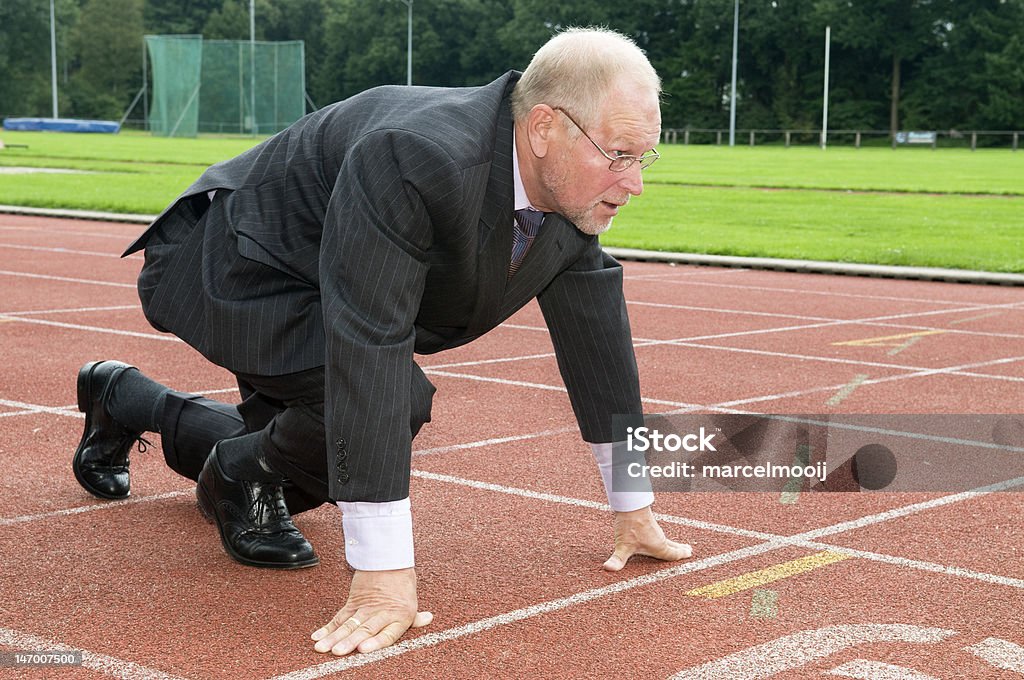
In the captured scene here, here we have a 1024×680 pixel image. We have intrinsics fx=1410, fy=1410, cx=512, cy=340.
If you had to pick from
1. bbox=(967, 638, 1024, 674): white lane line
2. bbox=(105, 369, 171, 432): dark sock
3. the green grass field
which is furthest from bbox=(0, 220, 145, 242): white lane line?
bbox=(967, 638, 1024, 674): white lane line

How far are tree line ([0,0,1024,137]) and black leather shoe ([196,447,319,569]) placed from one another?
71029mm

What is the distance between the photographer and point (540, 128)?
3.34 meters

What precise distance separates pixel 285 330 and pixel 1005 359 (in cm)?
622

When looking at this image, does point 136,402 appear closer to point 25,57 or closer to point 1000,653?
point 1000,653

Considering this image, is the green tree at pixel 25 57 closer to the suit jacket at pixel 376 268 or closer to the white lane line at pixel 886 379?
the white lane line at pixel 886 379

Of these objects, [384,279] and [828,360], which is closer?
[384,279]

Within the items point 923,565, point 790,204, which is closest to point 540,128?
point 923,565

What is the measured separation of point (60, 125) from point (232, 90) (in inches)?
640

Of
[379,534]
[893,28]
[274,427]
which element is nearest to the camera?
[379,534]

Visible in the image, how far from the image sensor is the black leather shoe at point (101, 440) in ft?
15.5

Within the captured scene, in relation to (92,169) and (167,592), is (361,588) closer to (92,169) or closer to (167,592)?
(167,592)

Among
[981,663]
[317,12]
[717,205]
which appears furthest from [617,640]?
[317,12]

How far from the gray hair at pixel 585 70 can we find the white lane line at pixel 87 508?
7.63 feet

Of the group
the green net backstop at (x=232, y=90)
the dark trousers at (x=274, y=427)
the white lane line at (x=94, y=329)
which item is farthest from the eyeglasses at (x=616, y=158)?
the green net backstop at (x=232, y=90)
